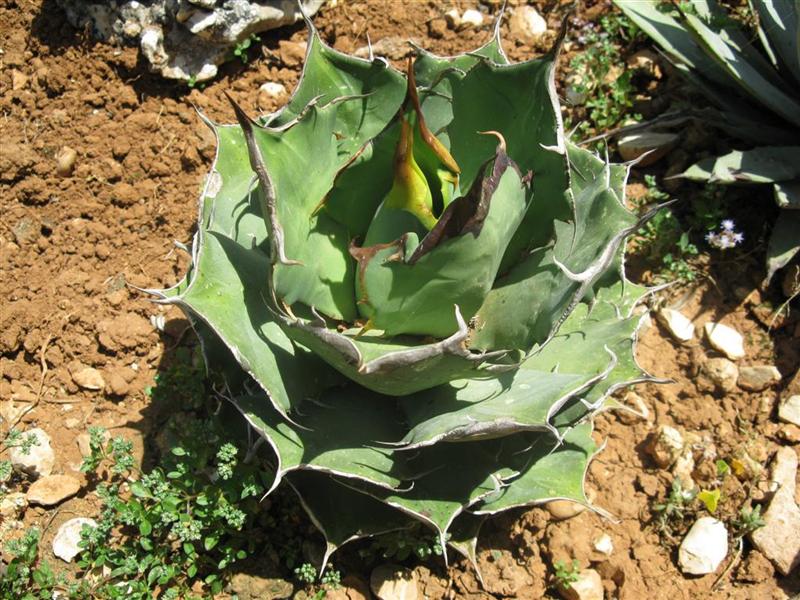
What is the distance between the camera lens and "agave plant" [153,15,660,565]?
1661 millimetres

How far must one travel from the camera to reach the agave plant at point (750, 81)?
9.31 feet

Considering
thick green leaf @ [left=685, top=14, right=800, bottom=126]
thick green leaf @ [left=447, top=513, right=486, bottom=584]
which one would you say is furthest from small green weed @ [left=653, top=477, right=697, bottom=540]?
thick green leaf @ [left=685, top=14, right=800, bottom=126]

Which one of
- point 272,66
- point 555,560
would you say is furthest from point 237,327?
point 272,66

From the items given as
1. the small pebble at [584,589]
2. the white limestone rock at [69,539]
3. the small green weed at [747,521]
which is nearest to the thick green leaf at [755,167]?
the small green weed at [747,521]

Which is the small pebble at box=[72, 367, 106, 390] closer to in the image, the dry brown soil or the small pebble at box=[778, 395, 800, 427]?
the dry brown soil

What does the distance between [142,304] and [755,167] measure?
2.33 m

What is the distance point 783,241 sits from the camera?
2826 millimetres

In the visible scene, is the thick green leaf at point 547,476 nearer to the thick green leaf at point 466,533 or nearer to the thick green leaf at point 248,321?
the thick green leaf at point 466,533

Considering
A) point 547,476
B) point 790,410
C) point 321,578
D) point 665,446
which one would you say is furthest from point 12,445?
point 790,410

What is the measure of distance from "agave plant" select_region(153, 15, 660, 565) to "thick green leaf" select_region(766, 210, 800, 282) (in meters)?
0.93

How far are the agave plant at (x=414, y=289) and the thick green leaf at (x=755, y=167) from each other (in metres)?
0.87

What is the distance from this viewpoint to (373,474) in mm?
1796

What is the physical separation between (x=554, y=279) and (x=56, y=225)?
2.01 meters

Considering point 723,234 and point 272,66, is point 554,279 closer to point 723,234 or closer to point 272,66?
point 723,234
